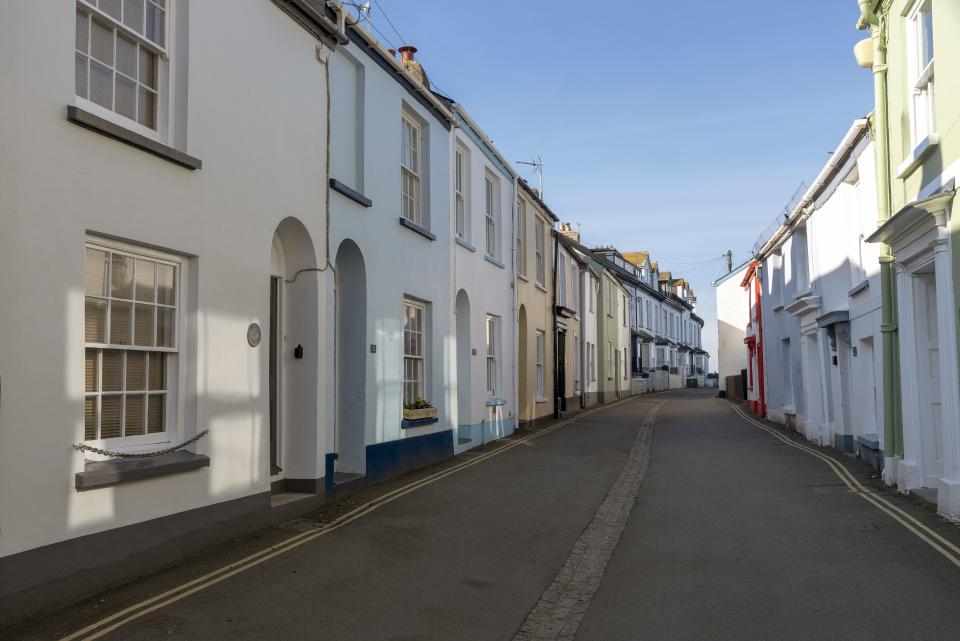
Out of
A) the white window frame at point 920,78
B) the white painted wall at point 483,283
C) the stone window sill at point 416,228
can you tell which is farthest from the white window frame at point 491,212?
the white window frame at point 920,78

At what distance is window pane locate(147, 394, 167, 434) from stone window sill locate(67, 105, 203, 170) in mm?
2046

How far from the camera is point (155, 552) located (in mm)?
6723

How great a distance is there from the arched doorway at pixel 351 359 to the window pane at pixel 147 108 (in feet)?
13.5

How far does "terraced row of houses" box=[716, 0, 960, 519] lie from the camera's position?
30.2ft

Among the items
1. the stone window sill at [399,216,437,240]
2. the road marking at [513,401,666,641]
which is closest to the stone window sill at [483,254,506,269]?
the stone window sill at [399,216,437,240]

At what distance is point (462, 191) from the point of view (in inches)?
650

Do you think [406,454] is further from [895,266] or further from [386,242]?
[895,266]

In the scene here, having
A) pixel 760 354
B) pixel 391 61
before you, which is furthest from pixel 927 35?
pixel 760 354

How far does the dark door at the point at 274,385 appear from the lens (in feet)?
31.2

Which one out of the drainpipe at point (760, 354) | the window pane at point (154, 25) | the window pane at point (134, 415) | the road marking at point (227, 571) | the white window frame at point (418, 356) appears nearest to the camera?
the road marking at point (227, 571)

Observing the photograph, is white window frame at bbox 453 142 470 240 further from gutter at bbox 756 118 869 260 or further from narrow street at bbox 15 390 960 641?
gutter at bbox 756 118 869 260

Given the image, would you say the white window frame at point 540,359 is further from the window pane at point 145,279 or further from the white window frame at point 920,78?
the window pane at point 145,279

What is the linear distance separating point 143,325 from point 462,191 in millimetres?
10204

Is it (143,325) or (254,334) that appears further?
(254,334)
